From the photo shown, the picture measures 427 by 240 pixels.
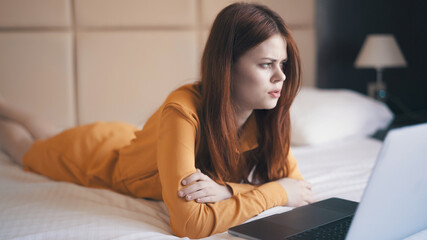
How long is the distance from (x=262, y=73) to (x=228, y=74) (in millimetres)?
98

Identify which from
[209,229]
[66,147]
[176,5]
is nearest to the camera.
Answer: [209,229]

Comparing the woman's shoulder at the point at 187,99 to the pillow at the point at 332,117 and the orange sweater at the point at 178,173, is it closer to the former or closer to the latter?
the orange sweater at the point at 178,173

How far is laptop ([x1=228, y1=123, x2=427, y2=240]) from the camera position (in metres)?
0.73

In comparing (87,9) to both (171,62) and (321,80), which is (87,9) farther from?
(321,80)

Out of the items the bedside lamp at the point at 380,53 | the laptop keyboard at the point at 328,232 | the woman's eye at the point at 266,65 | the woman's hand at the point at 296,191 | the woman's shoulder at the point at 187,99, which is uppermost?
the woman's eye at the point at 266,65

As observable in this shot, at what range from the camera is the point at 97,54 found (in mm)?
2363

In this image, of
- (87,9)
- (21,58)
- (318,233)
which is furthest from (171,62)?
Result: (318,233)

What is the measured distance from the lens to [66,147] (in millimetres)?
1766

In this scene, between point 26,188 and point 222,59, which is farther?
point 26,188

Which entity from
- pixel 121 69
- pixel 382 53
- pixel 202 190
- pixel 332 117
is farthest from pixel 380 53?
pixel 202 190

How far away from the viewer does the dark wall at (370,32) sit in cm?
288

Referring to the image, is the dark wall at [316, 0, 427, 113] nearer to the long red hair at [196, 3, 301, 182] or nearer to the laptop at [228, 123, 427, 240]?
the long red hair at [196, 3, 301, 182]

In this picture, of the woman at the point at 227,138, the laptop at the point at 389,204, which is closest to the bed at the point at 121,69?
the woman at the point at 227,138

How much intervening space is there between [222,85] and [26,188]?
0.83 m
